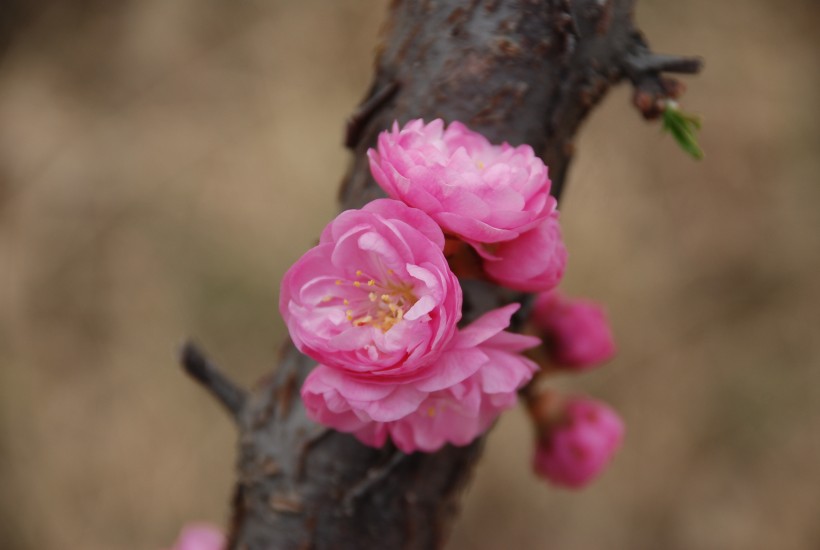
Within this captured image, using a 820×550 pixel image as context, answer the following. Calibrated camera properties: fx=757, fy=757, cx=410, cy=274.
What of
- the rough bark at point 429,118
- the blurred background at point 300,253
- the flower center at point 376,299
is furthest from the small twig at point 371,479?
the blurred background at point 300,253

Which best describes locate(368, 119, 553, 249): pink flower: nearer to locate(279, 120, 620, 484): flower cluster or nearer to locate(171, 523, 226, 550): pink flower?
locate(279, 120, 620, 484): flower cluster

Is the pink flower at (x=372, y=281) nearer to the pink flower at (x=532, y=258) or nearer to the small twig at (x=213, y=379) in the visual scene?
the pink flower at (x=532, y=258)

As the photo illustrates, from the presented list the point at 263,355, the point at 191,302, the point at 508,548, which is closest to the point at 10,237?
the point at 191,302

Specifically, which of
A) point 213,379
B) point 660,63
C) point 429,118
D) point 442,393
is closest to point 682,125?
point 660,63

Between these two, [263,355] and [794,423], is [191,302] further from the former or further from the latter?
[794,423]

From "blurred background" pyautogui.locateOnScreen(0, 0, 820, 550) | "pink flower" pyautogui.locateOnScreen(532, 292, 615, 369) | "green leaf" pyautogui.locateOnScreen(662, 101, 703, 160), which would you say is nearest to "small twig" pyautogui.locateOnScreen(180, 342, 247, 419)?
"pink flower" pyautogui.locateOnScreen(532, 292, 615, 369)

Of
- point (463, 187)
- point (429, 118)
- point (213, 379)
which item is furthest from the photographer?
point (213, 379)

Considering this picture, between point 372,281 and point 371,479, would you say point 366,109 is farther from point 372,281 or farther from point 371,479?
point 371,479
